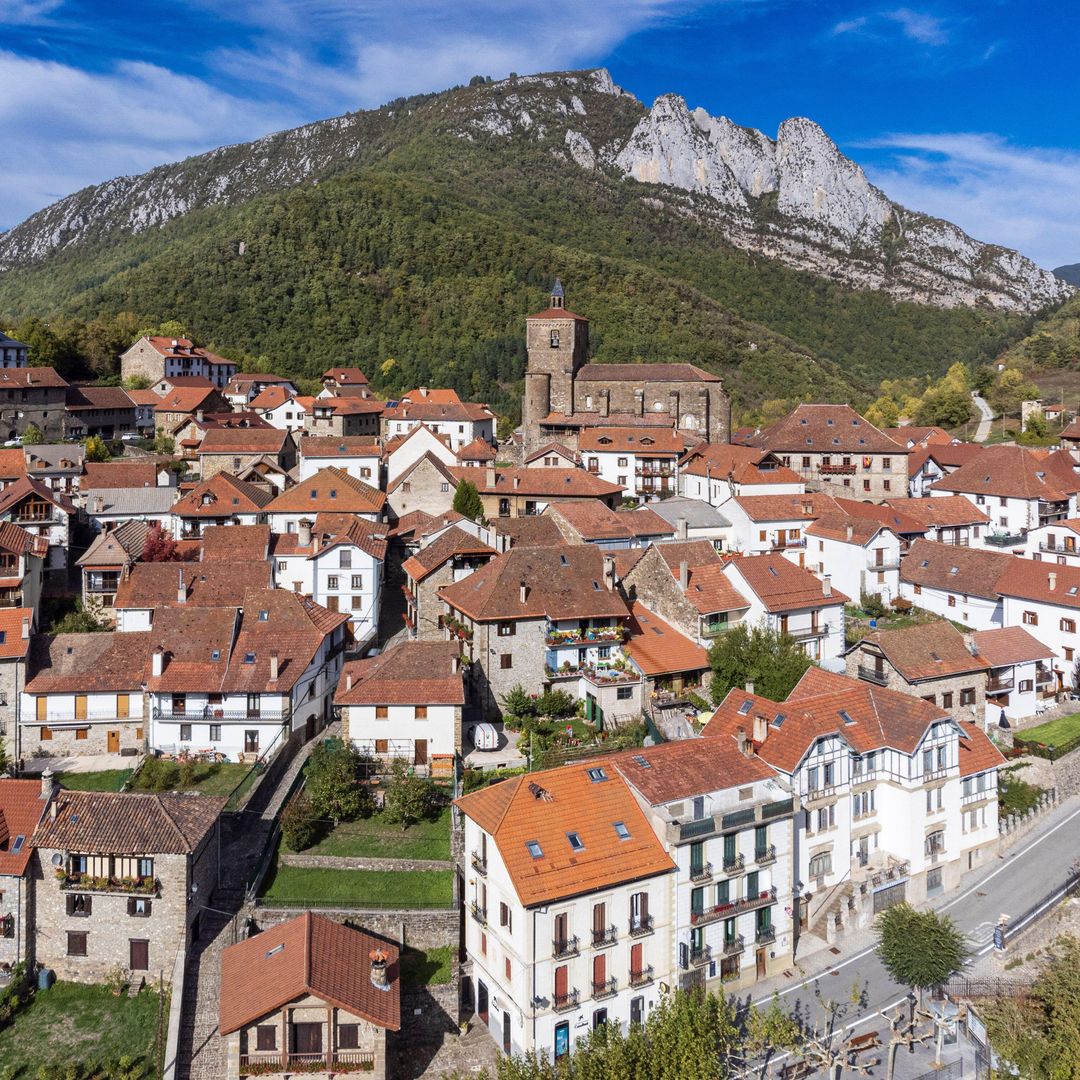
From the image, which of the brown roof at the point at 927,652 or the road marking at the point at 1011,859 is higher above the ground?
the brown roof at the point at 927,652

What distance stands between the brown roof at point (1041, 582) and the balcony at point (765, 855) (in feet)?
83.7

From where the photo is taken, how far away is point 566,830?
91.5ft

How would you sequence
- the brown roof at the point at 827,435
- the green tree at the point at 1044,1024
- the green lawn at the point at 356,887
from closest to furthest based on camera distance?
the green tree at the point at 1044,1024, the green lawn at the point at 356,887, the brown roof at the point at 827,435

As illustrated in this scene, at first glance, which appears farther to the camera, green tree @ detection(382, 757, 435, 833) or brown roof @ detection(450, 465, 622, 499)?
brown roof @ detection(450, 465, 622, 499)

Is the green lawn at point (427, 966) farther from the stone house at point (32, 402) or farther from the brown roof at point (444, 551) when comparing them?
the stone house at point (32, 402)

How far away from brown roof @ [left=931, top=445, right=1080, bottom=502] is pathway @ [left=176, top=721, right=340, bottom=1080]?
164 ft

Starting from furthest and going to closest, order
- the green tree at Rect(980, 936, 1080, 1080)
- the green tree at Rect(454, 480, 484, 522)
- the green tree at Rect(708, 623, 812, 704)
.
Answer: the green tree at Rect(454, 480, 484, 522) < the green tree at Rect(708, 623, 812, 704) < the green tree at Rect(980, 936, 1080, 1080)

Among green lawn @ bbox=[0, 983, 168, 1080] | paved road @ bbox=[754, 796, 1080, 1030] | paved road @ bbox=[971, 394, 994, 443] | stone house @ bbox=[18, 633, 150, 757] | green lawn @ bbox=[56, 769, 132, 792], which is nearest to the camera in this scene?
green lawn @ bbox=[0, 983, 168, 1080]

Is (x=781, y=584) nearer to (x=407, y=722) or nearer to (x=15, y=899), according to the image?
(x=407, y=722)

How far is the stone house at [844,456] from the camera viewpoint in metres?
70.1

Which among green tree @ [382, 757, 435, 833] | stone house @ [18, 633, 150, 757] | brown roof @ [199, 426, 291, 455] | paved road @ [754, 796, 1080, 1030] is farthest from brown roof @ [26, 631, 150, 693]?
brown roof @ [199, 426, 291, 455]

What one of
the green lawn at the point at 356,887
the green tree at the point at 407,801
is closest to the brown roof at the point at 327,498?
the green tree at the point at 407,801

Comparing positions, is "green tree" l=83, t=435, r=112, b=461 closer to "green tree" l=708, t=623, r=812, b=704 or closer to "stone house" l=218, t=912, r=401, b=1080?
"green tree" l=708, t=623, r=812, b=704

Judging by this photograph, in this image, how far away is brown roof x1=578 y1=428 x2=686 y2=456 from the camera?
71438 mm
